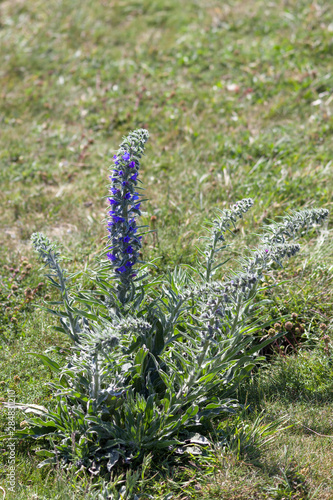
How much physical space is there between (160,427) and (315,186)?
327 centimetres

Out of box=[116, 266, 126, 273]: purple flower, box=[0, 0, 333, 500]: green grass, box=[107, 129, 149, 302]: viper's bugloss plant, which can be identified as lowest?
box=[0, 0, 333, 500]: green grass

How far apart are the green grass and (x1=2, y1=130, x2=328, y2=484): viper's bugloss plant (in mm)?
204

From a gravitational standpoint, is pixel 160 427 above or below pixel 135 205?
below

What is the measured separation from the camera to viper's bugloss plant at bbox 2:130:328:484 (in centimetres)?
254

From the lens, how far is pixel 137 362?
2.74 meters

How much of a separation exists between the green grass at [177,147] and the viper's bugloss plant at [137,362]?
20 cm

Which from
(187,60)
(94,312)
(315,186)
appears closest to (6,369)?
(94,312)

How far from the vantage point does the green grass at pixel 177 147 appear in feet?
9.97

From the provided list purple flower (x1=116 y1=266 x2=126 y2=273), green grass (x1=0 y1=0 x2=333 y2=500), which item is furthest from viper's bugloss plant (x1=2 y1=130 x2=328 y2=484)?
green grass (x1=0 y1=0 x2=333 y2=500)

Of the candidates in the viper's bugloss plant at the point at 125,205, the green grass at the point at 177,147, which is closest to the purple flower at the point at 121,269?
the viper's bugloss plant at the point at 125,205

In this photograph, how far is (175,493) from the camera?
2.60m

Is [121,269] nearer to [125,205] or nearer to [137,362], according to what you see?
[125,205]

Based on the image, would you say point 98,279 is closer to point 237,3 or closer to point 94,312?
point 94,312

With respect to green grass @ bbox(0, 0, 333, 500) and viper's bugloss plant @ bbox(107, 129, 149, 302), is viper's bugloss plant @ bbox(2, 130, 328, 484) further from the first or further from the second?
green grass @ bbox(0, 0, 333, 500)
